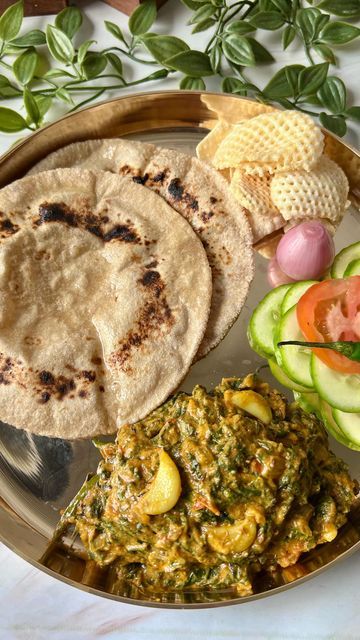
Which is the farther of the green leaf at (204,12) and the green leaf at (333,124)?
the green leaf at (204,12)

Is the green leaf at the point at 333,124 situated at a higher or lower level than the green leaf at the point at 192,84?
lower

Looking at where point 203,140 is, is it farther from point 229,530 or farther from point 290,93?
point 229,530

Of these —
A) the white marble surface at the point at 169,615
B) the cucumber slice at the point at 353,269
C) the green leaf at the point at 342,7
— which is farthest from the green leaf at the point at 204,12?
the white marble surface at the point at 169,615

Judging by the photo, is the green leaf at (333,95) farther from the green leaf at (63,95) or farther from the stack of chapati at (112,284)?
the green leaf at (63,95)

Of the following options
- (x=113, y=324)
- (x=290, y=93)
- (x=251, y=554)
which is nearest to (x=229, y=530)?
(x=251, y=554)

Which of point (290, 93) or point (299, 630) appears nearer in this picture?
point (299, 630)

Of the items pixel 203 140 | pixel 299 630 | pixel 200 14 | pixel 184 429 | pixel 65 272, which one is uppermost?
pixel 200 14
